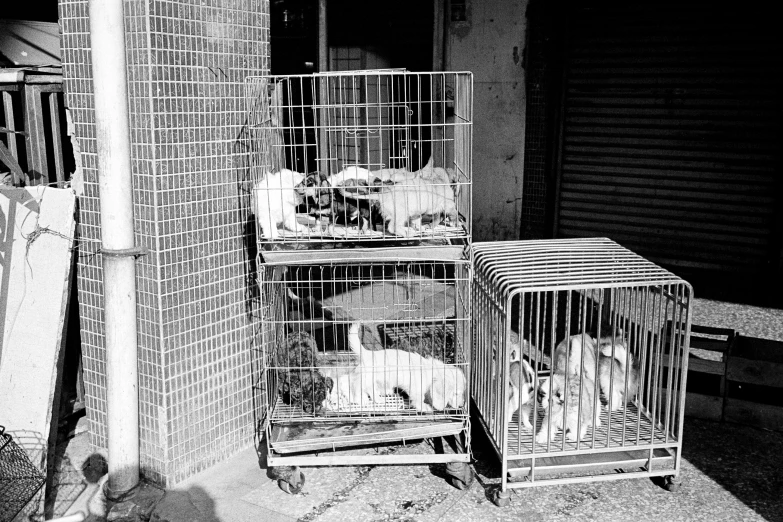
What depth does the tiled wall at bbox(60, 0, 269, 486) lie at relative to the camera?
14.1 ft

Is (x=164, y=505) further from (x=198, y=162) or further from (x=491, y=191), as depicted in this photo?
(x=491, y=191)

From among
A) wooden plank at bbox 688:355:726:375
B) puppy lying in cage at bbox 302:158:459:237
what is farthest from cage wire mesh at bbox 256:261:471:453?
wooden plank at bbox 688:355:726:375

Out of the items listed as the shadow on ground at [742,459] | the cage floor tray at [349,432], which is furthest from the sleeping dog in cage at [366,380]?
the shadow on ground at [742,459]

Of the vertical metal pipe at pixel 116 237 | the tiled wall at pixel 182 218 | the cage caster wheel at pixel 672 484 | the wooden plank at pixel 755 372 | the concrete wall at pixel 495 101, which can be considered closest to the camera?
the vertical metal pipe at pixel 116 237

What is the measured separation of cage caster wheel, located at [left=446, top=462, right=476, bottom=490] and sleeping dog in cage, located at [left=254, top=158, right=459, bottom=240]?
1394mm

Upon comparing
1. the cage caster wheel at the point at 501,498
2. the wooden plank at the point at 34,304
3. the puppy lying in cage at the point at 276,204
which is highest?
the puppy lying in cage at the point at 276,204

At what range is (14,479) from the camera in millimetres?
4191

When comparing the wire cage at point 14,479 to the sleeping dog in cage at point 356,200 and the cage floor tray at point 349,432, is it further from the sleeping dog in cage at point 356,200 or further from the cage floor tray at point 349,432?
the sleeping dog in cage at point 356,200

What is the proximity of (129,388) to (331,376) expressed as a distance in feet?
3.96

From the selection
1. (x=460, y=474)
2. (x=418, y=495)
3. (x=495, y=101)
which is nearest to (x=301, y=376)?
(x=418, y=495)

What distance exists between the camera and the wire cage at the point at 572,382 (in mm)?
4355

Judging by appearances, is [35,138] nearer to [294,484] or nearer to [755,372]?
[294,484]

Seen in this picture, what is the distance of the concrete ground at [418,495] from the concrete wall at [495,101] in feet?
17.1

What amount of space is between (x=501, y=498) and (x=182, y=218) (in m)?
2.42
